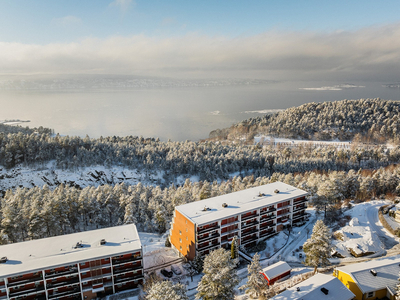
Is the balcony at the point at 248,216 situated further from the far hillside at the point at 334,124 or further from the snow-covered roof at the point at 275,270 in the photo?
the far hillside at the point at 334,124

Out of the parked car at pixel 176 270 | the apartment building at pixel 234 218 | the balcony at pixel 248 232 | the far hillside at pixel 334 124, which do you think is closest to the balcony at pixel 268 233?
the apartment building at pixel 234 218

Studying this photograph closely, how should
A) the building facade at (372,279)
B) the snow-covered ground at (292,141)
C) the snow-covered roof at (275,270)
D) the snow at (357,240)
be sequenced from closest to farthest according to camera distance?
the building facade at (372,279)
the snow-covered roof at (275,270)
the snow at (357,240)
the snow-covered ground at (292,141)

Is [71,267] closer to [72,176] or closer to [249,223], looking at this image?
[249,223]

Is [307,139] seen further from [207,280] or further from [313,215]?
[207,280]

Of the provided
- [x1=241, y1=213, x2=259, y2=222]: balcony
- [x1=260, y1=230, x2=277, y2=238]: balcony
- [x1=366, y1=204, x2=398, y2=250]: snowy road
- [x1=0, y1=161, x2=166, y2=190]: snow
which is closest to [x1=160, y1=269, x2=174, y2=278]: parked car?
[x1=241, y1=213, x2=259, y2=222]: balcony

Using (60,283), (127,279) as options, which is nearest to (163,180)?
(127,279)

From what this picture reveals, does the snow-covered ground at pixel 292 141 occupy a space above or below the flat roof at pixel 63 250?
below

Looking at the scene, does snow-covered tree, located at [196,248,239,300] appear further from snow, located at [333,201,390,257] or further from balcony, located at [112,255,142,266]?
snow, located at [333,201,390,257]
